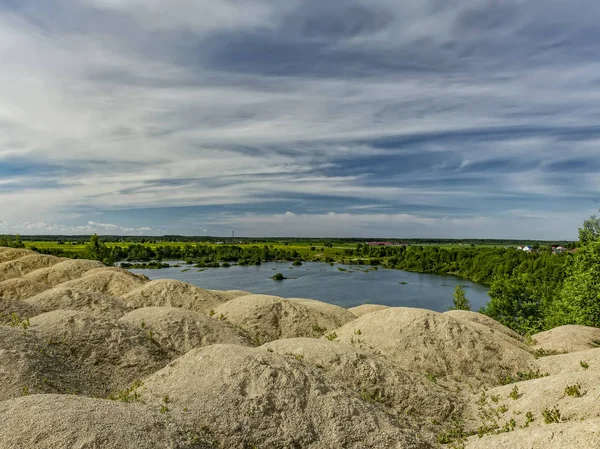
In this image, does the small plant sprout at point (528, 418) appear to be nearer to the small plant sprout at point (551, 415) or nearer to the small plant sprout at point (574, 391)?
the small plant sprout at point (551, 415)

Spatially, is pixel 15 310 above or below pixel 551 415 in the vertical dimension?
above

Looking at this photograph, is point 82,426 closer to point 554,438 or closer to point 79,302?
point 554,438

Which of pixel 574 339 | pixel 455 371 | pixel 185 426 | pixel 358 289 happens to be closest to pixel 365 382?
pixel 455 371

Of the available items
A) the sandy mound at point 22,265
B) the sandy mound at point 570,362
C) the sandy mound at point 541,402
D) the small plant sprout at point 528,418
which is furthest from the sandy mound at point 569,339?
the sandy mound at point 22,265

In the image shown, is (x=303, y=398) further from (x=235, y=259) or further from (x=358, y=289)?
(x=235, y=259)

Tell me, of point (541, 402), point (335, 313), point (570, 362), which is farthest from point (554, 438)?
point (335, 313)

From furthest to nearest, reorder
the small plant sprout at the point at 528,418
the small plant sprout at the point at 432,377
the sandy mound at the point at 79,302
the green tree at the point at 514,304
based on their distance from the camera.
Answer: the green tree at the point at 514,304 < the sandy mound at the point at 79,302 < the small plant sprout at the point at 432,377 < the small plant sprout at the point at 528,418

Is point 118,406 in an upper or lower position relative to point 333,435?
upper
